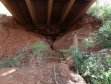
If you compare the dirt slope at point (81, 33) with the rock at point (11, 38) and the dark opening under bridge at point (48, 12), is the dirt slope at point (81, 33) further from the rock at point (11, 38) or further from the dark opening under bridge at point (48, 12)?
the rock at point (11, 38)

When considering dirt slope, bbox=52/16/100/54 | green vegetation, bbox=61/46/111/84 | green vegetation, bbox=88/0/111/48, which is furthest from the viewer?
dirt slope, bbox=52/16/100/54

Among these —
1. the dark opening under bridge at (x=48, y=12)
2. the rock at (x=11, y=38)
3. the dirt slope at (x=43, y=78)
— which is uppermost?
the dark opening under bridge at (x=48, y=12)

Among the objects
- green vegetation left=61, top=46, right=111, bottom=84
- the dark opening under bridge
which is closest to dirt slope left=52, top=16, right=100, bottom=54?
the dark opening under bridge

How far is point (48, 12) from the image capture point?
474 centimetres

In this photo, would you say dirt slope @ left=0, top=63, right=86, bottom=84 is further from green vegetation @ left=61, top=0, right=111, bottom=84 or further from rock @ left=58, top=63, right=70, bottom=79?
green vegetation @ left=61, top=0, right=111, bottom=84

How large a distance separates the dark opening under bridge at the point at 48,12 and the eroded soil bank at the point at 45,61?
628 mm

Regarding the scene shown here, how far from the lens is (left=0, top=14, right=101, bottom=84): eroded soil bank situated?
230 cm

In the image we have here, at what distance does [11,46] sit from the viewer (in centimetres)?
432

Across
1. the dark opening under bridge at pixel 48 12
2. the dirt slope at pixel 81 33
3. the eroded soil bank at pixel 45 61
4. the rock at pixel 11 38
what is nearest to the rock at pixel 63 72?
the eroded soil bank at pixel 45 61

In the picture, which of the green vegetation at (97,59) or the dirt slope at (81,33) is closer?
the green vegetation at (97,59)

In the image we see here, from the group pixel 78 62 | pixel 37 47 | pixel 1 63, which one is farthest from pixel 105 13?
pixel 1 63

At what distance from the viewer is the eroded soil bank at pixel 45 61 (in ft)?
7.54

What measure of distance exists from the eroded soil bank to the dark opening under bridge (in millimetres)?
628

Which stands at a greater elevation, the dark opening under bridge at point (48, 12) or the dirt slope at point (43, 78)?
the dark opening under bridge at point (48, 12)
